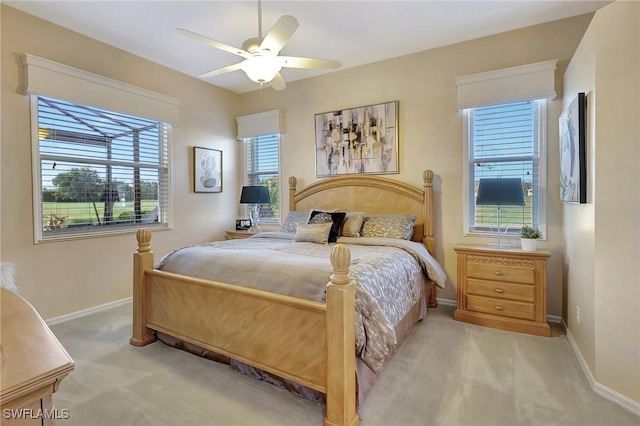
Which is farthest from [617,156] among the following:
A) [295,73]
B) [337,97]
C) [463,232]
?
[295,73]

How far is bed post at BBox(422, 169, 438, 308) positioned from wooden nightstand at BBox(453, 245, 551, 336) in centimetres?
42

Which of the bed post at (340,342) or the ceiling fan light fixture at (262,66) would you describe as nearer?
the bed post at (340,342)

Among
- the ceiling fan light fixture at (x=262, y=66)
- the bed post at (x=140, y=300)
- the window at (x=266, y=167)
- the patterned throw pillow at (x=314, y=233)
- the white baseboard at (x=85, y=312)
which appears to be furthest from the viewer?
the window at (x=266, y=167)

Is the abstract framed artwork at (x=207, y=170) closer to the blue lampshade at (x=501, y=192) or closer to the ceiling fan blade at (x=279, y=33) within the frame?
the ceiling fan blade at (x=279, y=33)

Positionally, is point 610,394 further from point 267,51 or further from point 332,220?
point 267,51

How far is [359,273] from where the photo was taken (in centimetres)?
197

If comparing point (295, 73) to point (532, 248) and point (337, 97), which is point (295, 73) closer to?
point (337, 97)

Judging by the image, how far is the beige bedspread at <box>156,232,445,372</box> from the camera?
1782 millimetres

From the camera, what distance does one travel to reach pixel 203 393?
76.7 inches

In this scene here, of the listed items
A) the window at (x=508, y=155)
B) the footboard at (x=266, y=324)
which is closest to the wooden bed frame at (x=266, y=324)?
the footboard at (x=266, y=324)

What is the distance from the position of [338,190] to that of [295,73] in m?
1.67

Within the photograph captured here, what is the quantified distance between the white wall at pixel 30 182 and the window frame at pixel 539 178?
3388 millimetres

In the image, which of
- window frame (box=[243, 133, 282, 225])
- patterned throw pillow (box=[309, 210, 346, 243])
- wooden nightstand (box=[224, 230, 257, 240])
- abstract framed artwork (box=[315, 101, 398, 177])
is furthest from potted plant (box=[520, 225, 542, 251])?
wooden nightstand (box=[224, 230, 257, 240])

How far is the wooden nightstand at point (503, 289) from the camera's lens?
2.72 m
